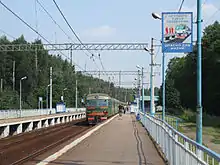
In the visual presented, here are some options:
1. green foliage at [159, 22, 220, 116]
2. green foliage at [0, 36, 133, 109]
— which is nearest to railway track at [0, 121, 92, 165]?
green foliage at [159, 22, 220, 116]

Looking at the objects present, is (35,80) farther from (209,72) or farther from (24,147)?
(24,147)

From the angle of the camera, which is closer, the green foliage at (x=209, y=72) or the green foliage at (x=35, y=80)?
the green foliage at (x=209, y=72)

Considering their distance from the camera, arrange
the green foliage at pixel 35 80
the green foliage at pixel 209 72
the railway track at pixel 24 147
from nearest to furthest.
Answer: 1. the railway track at pixel 24 147
2. the green foliage at pixel 209 72
3. the green foliage at pixel 35 80

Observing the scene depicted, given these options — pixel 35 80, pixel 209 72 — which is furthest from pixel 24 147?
pixel 35 80

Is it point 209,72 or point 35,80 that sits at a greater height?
point 35,80

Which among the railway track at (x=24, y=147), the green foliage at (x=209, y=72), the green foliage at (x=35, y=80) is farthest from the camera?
the green foliage at (x=35, y=80)

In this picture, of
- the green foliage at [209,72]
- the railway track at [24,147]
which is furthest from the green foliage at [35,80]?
the railway track at [24,147]

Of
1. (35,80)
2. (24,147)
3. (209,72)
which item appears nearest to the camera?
(24,147)

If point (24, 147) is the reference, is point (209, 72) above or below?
above

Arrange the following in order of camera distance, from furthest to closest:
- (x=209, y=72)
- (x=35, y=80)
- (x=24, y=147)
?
(x=35, y=80) → (x=209, y=72) → (x=24, y=147)

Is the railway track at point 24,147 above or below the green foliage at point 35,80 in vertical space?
below

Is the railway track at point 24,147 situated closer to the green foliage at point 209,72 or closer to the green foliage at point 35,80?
the green foliage at point 209,72

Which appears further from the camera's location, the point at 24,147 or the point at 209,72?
the point at 209,72

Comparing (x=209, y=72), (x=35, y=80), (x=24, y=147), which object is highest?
(x=35, y=80)
